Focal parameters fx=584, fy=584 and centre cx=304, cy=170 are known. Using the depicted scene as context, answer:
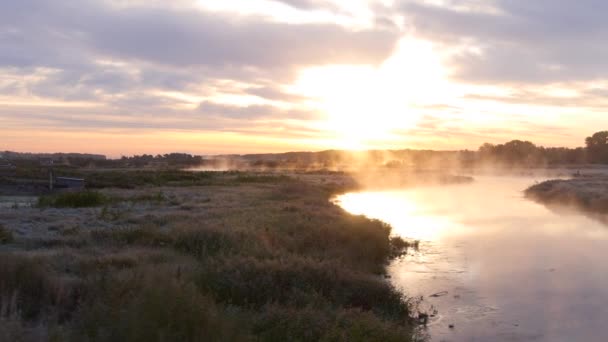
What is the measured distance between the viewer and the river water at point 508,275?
12148mm

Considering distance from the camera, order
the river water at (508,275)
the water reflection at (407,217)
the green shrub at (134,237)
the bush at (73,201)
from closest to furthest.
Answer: the river water at (508,275) → the green shrub at (134,237) → the bush at (73,201) → the water reflection at (407,217)

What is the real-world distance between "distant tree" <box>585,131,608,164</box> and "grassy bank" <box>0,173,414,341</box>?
117845 mm

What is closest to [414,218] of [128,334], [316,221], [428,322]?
[316,221]

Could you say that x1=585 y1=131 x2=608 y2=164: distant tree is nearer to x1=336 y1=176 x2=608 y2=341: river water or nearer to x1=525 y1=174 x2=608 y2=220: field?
x1=525 y1=174 x2=608 y2=220: field

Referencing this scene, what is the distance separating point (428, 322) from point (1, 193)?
1312 inches

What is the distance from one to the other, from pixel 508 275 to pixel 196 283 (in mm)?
10537

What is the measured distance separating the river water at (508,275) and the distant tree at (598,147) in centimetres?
9989

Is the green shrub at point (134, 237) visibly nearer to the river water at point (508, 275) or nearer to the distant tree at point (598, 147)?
the river water at point (508, 275)

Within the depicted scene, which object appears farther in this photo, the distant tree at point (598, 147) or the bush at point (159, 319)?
the distant tree at point (598, 147)

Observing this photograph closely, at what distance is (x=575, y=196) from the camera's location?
44594mm

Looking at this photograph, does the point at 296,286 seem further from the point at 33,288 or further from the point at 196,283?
the point at 33,288

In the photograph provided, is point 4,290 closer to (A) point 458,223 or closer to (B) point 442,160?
(A) point 458,223

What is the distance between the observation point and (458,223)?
1223 inches

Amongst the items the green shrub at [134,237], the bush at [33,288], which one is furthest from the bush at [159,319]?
the green shrub at [134,237]
